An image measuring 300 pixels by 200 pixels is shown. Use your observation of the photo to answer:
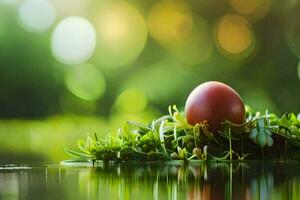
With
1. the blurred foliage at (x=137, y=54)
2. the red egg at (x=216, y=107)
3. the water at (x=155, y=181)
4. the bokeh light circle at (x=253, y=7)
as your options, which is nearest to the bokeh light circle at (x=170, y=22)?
the blurred foliage at (x=137, y=54)

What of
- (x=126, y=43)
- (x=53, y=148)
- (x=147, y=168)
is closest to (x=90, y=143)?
(x=147, y=168)

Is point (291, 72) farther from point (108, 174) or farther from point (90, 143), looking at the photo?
point (108, 174)

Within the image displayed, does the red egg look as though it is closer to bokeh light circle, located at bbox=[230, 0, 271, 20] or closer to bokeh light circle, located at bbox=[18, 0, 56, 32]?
bokeh light circle, located at bbox=[230, 0, 271, 20]

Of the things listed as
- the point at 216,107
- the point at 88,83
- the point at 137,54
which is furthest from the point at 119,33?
the point at 216,107

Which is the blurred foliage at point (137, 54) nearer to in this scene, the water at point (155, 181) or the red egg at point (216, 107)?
the red egg at point (216, 107)

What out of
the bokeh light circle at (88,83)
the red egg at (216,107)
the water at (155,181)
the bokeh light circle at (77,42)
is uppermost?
the bokeh light circle at (77,42)

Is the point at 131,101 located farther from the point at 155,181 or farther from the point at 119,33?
the point at 155,181
